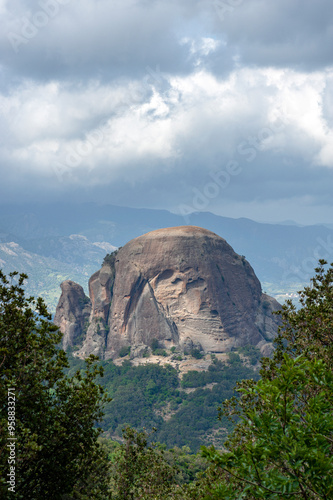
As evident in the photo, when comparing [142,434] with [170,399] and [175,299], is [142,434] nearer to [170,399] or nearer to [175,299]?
[170,399]

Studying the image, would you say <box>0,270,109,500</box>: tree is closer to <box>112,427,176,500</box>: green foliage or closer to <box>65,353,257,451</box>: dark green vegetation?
<box>112,427,176,500</box>: green foliage

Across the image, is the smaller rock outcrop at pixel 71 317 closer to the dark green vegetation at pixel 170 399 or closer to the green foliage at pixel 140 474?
the dark green vegetation at pixel 170 399

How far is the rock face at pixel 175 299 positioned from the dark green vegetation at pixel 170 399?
626cm

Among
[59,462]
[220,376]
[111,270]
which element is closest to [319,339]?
[59,462]

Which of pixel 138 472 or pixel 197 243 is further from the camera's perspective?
pixel 197 243

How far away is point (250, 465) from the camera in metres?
8.09

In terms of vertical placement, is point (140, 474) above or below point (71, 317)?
below

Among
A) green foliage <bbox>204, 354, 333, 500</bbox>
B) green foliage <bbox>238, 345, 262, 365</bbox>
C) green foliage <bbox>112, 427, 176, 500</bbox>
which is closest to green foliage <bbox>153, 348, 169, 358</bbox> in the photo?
green foliage <bbox>238, 345, 262, 365</bbox>

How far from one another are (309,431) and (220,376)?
88301 mm

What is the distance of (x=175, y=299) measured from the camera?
101125mm

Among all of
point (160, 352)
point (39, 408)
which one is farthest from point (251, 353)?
point (39, 408)

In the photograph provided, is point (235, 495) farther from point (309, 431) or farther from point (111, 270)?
point (111, 270)

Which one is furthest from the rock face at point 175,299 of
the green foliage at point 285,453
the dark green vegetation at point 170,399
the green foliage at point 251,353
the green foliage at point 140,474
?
the green foliage at point 285,453

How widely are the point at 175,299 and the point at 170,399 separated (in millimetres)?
→ 21911
